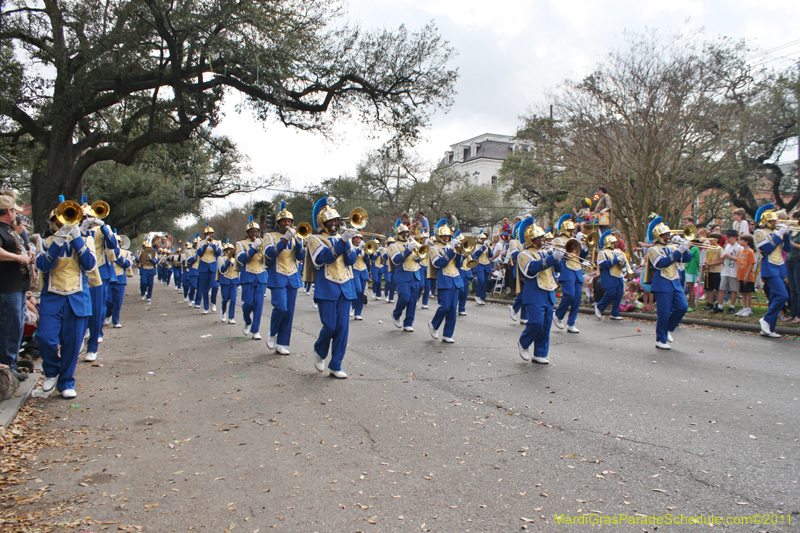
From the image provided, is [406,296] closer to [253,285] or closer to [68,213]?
[253,285]

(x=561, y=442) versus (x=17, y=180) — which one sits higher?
(x=17, y=180)

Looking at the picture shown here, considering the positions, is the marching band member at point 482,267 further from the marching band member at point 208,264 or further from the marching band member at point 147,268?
the marching band member at point 147,268

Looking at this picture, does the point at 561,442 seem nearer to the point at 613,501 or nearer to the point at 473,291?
the point at 613,501

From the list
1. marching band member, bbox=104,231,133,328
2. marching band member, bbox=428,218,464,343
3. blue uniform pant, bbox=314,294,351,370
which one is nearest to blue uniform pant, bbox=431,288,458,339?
marching band member, bbox=428,218,464,343

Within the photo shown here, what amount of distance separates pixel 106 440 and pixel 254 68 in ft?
43.4

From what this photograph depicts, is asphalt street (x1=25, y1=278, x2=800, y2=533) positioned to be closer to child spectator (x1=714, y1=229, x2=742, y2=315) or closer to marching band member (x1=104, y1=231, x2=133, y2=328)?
marching band member (x1=104, y1=231, x2=133, y2=328)

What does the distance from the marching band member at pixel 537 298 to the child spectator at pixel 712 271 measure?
6.68 meters

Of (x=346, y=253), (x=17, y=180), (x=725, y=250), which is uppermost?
(x=17, y=180)

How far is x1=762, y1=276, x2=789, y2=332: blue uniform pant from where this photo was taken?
951 centimetres

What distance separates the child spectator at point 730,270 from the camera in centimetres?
1186

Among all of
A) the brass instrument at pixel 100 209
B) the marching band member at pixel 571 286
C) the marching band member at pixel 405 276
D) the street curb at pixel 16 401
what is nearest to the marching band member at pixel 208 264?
the marching band member at pixel 405 276

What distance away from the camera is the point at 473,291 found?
2155 cm

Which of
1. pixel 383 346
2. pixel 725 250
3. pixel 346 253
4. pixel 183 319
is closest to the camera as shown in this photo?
pixel 346 253

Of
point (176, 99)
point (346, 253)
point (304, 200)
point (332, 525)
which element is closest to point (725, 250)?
point (346, 253)
